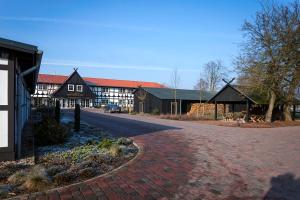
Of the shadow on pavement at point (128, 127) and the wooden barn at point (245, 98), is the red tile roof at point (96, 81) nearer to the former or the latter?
the wooden barn at point (245, 98)

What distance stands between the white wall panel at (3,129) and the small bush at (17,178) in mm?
1946

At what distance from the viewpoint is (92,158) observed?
30.3 ft

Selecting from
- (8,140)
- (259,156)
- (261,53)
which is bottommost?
(259,156)

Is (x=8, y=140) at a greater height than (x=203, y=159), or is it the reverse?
(x=8, y=140)

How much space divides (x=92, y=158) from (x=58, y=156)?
3.59 feet

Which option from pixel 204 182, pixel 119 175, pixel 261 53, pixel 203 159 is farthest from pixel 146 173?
pixel 261 53

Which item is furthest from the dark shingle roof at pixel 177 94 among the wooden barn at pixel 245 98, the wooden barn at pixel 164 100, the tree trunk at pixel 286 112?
the tree trunk at pixel 286 112

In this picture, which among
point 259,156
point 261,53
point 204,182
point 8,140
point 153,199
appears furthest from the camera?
point 261,53

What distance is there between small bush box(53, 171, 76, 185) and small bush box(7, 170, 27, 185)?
649mm

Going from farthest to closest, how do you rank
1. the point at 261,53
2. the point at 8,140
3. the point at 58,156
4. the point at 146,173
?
the point at 261,53, the point at 58,156, the point at 8,140, the point at 146,173

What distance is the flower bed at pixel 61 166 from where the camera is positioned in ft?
21.5

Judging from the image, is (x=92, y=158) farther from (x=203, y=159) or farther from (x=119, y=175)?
(x=203, y=159)

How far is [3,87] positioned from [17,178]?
116 inches

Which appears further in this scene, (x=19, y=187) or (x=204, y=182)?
(x=204, y=182)
